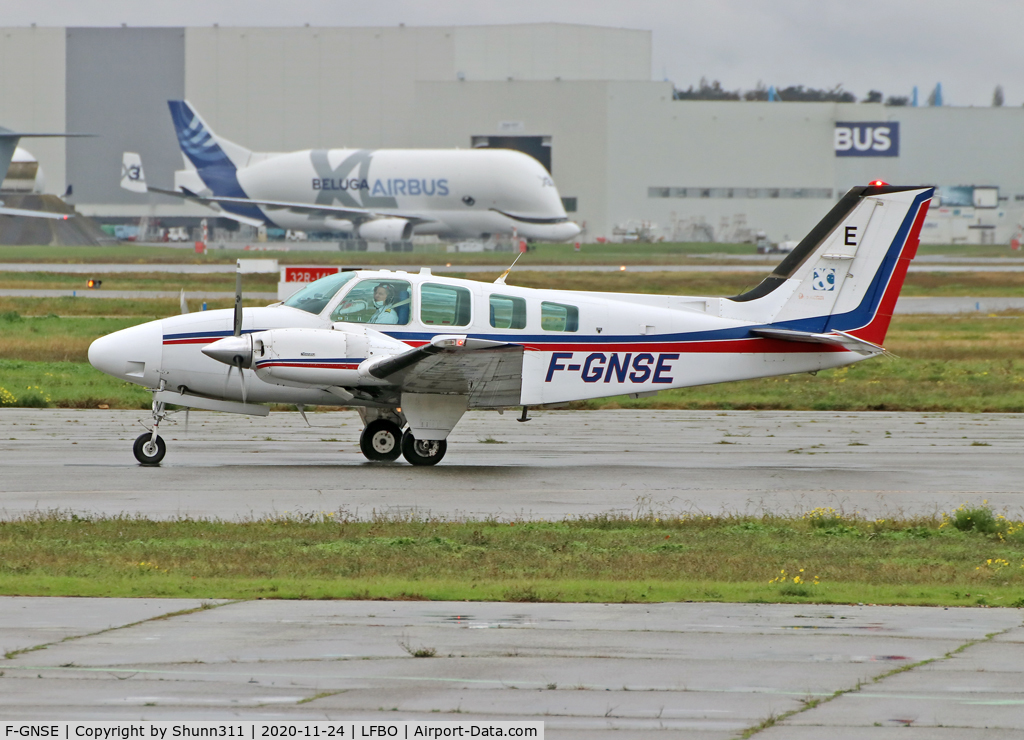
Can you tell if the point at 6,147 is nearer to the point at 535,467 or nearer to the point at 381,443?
the point at 381,443

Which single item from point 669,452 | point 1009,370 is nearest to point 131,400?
Result: point 669,452

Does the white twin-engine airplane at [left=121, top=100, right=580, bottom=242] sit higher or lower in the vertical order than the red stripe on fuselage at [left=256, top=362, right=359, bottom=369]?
higher

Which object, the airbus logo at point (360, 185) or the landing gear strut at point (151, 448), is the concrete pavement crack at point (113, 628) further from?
the airbus logo at point (360, 185)

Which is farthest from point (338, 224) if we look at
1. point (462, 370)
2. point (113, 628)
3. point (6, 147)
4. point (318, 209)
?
point (113, 628)

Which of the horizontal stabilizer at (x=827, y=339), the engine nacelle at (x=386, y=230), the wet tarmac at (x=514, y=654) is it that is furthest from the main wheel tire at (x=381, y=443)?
the engine nacelle at (x=386, y=230)

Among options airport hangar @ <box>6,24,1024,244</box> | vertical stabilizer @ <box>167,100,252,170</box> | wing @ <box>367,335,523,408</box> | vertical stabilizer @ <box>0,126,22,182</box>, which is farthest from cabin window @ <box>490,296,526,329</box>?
airport hangar @ <box>6,24,1024,244</box>

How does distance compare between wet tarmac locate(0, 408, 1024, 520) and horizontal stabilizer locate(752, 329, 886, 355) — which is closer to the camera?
wet tarmac locate(0, 408, 1024, 520)

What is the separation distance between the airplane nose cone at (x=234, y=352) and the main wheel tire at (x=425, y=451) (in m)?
2.52

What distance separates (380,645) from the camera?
24.4 feet

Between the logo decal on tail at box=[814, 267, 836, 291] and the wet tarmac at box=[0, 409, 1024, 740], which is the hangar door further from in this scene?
the wet tarmac at box=[0, 409, 1024, 740]

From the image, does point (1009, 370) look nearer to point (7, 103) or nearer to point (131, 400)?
point (131, 400)

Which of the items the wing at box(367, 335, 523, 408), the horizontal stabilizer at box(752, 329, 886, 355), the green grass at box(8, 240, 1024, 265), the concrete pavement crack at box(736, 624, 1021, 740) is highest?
the green grass at box(8, 240, 1024, 265)

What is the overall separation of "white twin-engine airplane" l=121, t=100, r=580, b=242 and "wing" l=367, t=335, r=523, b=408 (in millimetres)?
58254

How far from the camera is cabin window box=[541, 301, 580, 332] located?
16.8m
